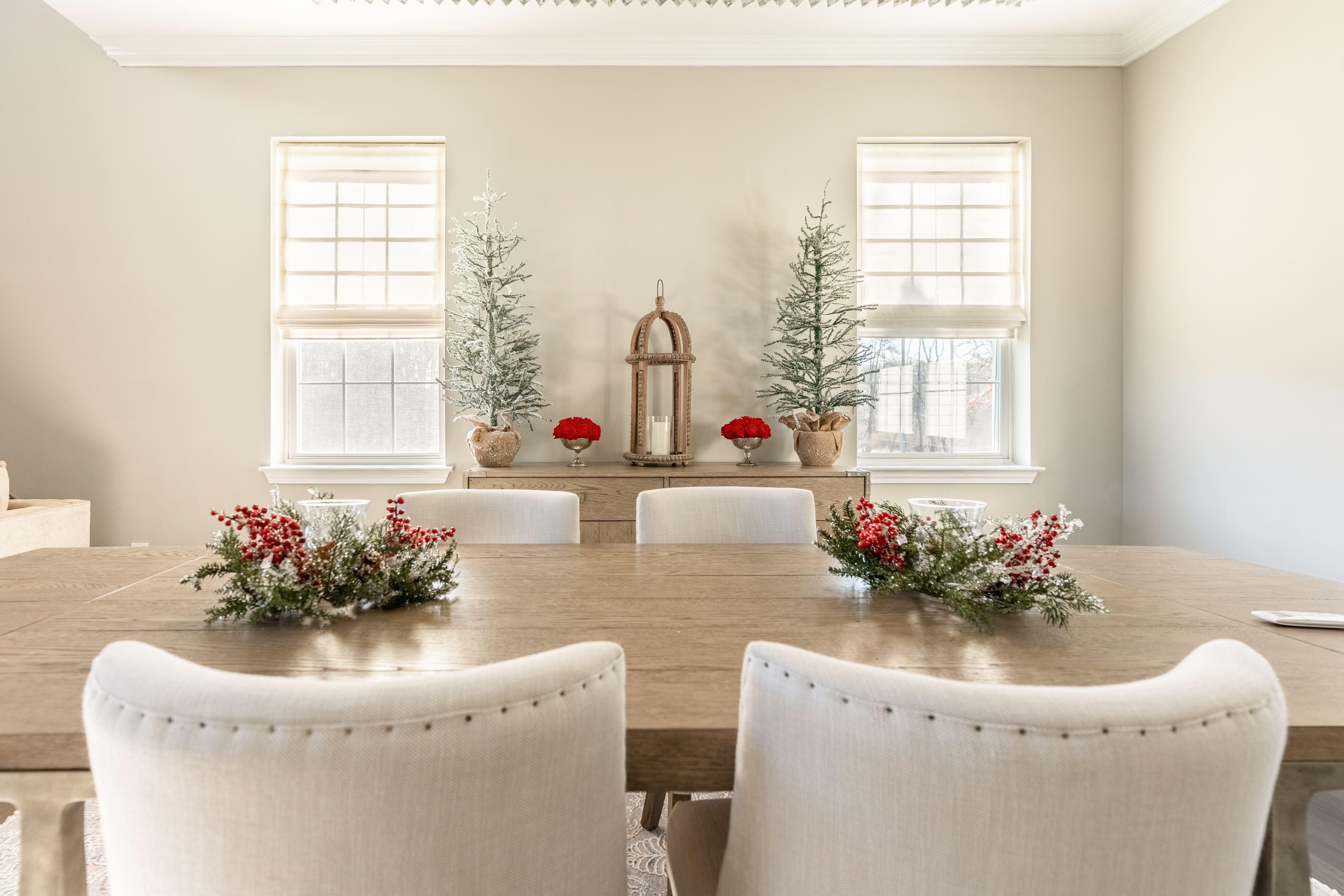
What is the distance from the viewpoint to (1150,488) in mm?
3299

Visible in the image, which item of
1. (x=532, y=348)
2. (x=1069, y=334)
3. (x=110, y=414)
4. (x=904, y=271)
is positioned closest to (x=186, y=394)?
(x=110, y=414)

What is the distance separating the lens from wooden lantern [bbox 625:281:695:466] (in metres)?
3.10

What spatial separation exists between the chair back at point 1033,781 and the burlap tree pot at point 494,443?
2.71 metres

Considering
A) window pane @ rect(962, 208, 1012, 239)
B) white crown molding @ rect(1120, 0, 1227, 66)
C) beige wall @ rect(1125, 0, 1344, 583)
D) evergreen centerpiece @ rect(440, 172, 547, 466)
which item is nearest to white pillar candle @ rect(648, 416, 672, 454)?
evergreen centerpiece @ rect(440, 172, 547, 466)

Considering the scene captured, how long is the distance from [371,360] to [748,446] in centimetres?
194

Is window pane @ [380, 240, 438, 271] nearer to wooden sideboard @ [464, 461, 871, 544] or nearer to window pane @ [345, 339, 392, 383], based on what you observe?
window pane @ [345, 339, 392, 383]

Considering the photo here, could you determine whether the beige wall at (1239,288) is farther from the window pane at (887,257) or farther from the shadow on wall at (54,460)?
the shadow on wall at (54,460)

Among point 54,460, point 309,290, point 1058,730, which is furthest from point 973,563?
point 54,460

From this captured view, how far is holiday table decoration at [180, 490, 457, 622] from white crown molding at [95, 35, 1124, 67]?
2.96 m

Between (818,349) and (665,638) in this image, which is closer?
(665,638)

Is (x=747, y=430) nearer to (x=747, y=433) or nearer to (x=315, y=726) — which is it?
(x=747, y=433)

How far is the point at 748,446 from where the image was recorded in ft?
10.5

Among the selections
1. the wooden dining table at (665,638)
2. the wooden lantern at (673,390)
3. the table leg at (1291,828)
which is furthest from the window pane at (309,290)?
the table leg at (1291,828)

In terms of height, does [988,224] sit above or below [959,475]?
above
